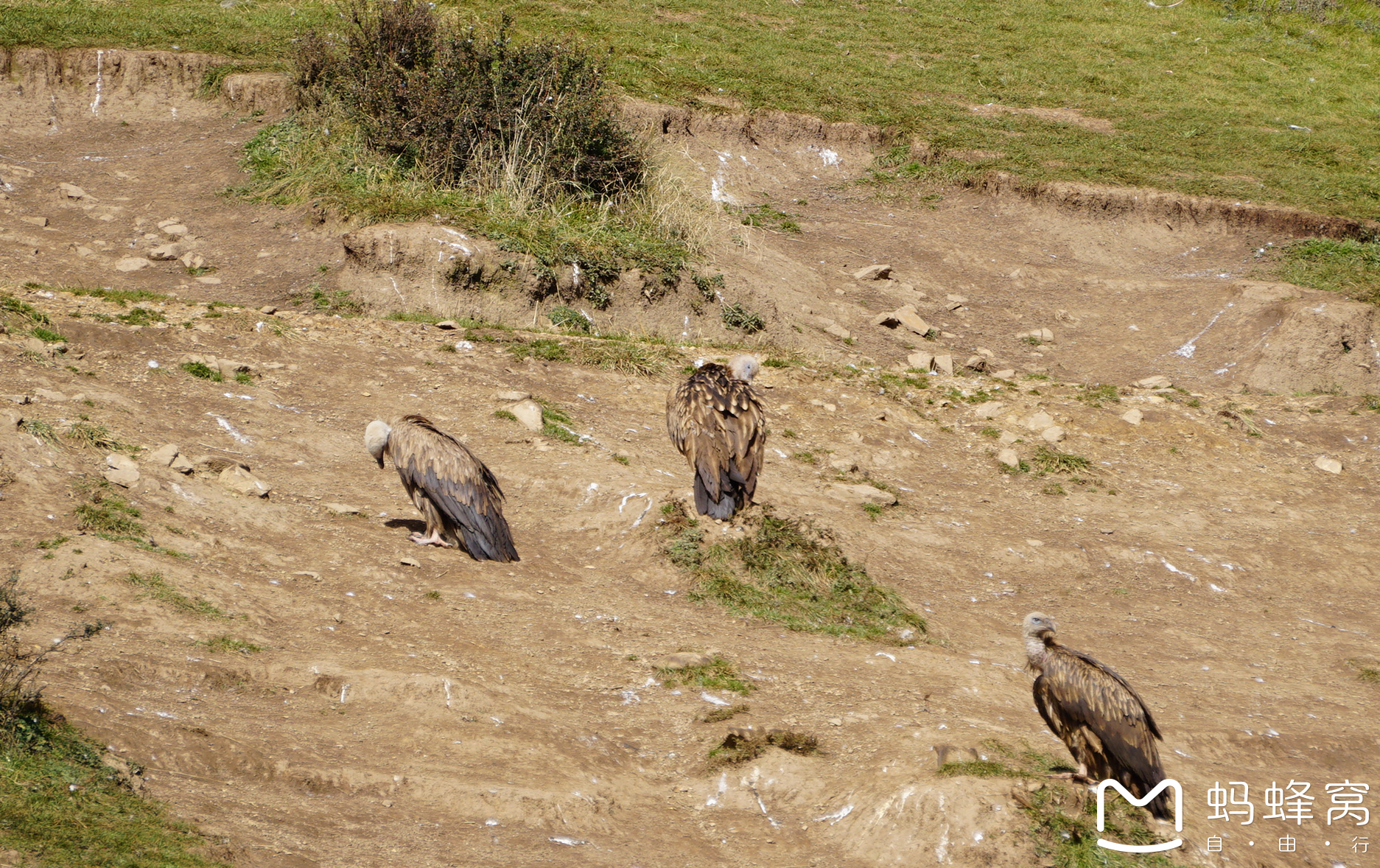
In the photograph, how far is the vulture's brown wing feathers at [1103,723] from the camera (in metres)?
5.32

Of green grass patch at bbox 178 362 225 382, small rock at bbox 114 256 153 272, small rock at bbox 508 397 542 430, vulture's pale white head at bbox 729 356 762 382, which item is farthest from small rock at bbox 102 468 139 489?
small rock at bbox 114 256 153 272

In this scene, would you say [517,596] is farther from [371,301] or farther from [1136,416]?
[1136,416]

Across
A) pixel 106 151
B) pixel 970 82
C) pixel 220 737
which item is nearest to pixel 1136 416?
pixel 220 737

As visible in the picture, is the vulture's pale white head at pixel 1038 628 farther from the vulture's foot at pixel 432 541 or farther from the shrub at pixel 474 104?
→ the shrub at pixel 474 104

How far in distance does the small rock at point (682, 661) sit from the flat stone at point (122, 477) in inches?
146

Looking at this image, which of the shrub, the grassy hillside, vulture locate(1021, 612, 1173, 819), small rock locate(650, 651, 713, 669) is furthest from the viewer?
the grassy hillside

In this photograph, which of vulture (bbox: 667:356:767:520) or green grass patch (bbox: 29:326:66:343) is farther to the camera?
green grass patch (bbox: 29:326:66:343)

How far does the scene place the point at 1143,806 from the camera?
17.6 feet

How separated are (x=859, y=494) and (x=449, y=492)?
12.6 feet

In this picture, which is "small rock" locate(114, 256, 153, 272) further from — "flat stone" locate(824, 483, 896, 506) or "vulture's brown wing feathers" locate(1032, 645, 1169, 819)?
"vulture's brown wing feathers" locate(1032, 645, 1169, 819)

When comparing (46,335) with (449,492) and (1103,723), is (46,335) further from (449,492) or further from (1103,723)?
(1103,723)

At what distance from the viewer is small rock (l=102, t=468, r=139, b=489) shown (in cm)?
729

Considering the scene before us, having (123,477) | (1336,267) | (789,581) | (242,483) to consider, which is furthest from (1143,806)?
(1336,267)

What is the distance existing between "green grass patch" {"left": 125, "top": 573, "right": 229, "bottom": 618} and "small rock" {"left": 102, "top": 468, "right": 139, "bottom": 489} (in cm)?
129
